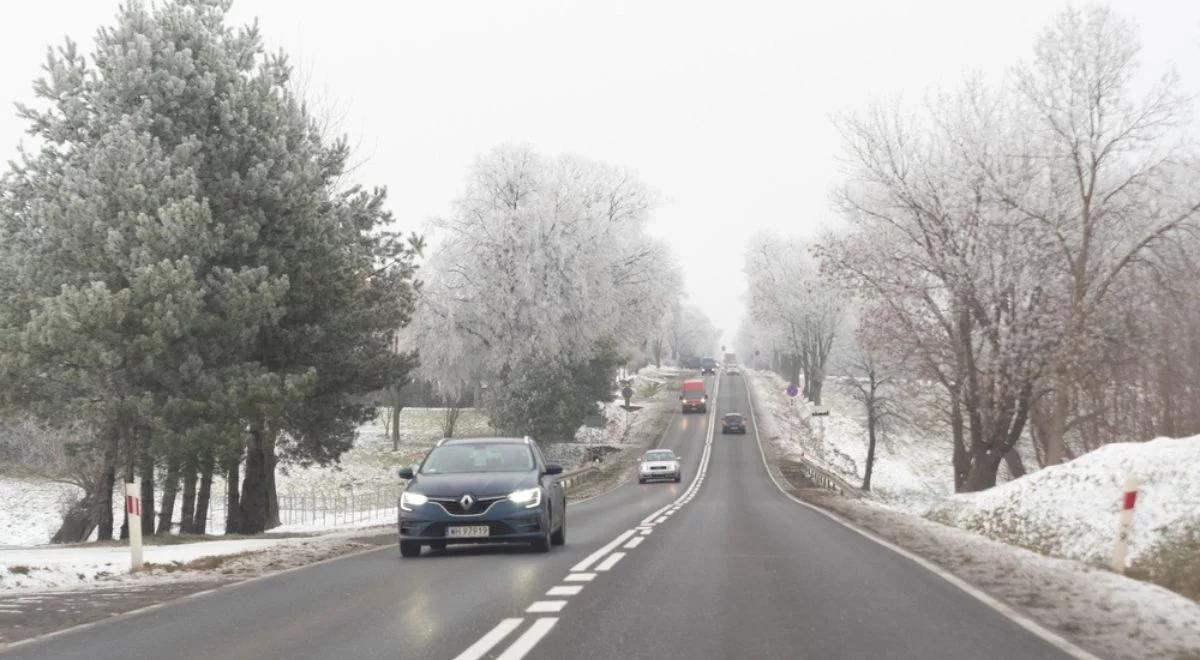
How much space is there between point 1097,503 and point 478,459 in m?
11.0

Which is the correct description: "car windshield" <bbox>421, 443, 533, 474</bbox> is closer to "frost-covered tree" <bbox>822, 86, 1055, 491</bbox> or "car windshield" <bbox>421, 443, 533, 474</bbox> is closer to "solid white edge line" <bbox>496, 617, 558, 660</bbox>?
"solid white edge line" <bbox>496, 617, 558, 660</bbox>

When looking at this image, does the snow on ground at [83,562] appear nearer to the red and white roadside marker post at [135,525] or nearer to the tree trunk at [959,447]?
the red and white roadside marker post at [135,525]

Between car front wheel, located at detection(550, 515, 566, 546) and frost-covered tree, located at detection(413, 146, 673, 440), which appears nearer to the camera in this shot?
car front wheel, located at detection(550, 515, 566, 546)

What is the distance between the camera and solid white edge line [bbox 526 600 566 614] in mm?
8797

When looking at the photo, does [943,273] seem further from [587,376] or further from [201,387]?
[587,376]

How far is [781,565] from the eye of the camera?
12.7 metres

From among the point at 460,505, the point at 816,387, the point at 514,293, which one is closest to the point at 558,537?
the point at 460,505

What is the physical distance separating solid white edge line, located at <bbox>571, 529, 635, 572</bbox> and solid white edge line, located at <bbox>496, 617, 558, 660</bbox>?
389 centimetres

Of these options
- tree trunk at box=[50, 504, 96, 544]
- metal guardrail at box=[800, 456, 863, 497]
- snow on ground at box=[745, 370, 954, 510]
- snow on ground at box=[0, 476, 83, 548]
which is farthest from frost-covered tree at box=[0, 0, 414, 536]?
snow on ground at box=[745, 370, 954, 510]

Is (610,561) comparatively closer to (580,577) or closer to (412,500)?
(580,577)

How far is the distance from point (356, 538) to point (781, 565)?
31.1 ft

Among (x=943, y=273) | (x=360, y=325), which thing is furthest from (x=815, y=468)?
(x=360, y=325)

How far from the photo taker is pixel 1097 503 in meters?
Answer: 20.0

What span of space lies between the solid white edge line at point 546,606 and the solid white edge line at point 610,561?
283 centimetres
